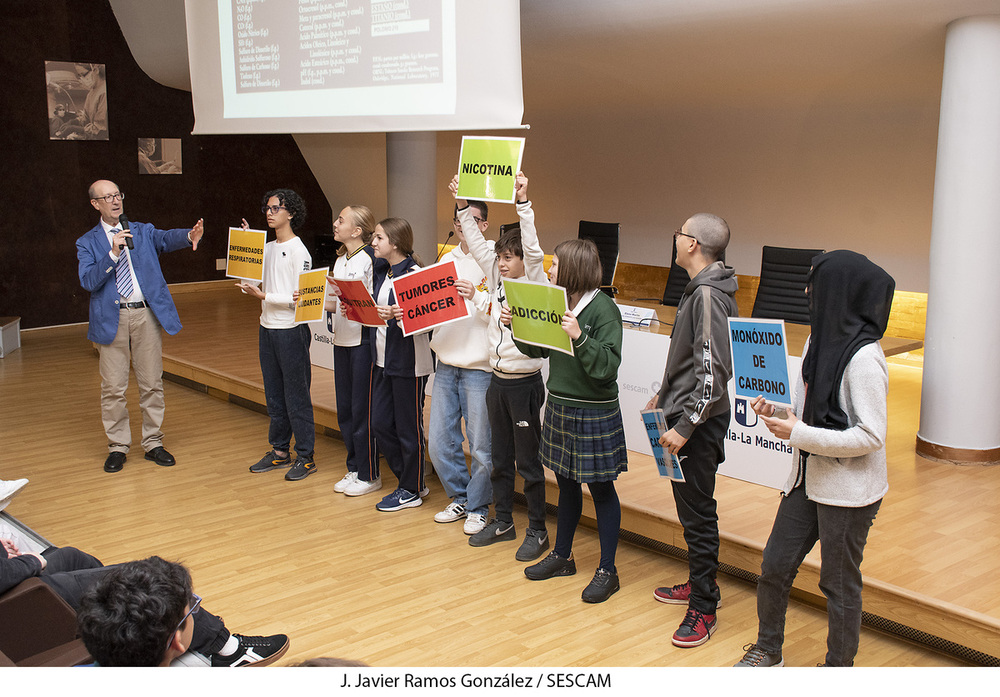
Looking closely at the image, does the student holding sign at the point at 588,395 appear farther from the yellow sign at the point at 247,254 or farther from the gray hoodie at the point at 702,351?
the yellow sign at the point at 247,254

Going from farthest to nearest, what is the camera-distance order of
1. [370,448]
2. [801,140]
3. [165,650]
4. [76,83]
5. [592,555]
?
[76,83] → [801,140] → [370,448] → [592,555] → [165,650]

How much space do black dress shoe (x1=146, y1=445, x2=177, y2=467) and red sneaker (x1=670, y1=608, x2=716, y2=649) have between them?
132 inches

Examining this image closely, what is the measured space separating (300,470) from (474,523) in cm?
133

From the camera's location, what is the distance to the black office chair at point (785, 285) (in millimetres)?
6238

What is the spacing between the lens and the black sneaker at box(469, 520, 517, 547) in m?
4.04

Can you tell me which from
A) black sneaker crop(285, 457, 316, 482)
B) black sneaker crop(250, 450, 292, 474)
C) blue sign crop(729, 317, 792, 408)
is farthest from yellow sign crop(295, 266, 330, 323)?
blue sign crop(729, 317, 792, 408)

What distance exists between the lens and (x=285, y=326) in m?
4.76

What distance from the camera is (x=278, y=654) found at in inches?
120

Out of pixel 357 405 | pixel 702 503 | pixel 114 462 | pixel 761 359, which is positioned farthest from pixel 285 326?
pixel 761 359

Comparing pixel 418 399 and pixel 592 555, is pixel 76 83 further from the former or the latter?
pixel 592 555

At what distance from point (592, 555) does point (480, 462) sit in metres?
0.67

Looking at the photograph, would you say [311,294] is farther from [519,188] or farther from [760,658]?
[760,658]

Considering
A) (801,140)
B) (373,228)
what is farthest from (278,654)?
(801,140)

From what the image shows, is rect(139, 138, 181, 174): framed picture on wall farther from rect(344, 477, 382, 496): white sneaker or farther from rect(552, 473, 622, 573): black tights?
rect(552, 473, 622, 573): black tights
